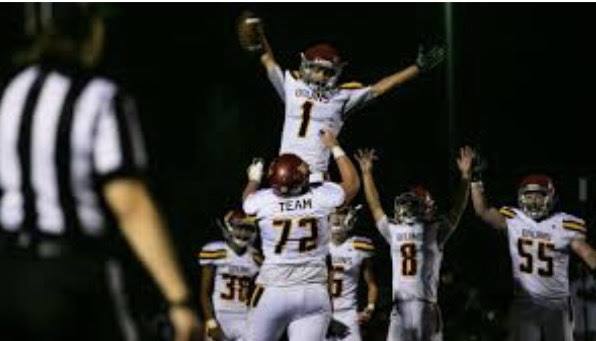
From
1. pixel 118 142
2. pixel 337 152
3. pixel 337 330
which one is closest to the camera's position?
pixel 118 142

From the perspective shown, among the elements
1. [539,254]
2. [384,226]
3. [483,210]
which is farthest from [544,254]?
[384,226]

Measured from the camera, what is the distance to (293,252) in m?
7.46

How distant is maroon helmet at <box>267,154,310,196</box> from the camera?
7.25 metres

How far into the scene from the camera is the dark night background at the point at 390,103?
39.2 feet

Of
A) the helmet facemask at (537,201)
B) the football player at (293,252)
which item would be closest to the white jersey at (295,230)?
the football player at (293,252)

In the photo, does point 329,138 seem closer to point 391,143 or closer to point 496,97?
point 391,143

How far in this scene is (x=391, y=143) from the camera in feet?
47.9

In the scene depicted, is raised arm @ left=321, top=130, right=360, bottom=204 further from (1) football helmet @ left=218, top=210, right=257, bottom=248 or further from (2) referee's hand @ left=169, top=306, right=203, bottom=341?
(2) referee's hand @ left=169, top=306, right=203, bottom=341

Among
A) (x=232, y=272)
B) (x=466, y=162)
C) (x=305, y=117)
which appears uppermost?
(x=305, y=117)

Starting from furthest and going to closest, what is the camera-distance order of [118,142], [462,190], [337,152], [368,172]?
1. [462,190]
2. [368,172]
3. [337,152]
4. [118,142]

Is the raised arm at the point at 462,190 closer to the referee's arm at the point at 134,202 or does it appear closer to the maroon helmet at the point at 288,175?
the maroon helmet at the point at 288,175

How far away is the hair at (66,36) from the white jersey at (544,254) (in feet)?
20.7

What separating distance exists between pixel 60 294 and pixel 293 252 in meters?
4.26

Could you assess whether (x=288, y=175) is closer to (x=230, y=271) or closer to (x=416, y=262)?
(x=416, y=262)
